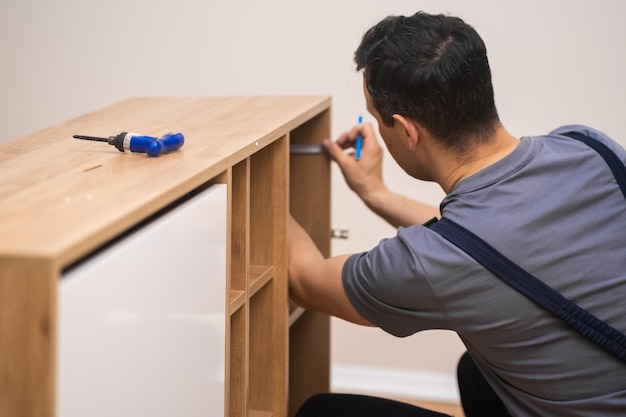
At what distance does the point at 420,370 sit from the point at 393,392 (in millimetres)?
107

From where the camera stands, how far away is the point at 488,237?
1.16 metres

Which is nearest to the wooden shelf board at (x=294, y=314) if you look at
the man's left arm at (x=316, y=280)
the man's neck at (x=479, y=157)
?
the man's left arm at (x=316, y=280)

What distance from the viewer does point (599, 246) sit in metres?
1.21

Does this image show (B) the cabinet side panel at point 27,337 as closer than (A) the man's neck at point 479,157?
Yes

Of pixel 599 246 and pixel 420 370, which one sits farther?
pixel 420 370

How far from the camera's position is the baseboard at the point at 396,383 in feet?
8.27

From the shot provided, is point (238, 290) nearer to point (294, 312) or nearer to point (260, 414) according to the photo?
point (260, 414)

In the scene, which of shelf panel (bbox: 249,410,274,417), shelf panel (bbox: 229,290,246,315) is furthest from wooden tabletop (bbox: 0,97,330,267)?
shelf panel (bbox: 249,410,274,417)

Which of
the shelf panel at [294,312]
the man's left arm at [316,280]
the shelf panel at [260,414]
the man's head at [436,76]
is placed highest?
the man's head at [436,76]

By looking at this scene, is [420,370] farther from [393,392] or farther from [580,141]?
[580,141]

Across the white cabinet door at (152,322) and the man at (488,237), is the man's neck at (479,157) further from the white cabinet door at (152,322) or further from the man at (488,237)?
the white cabinet door at (152,322)

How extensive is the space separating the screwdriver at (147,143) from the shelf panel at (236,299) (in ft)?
0.78

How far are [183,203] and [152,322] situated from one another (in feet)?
0.54

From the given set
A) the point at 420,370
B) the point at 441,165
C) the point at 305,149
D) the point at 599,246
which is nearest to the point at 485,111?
the point at 441,165
